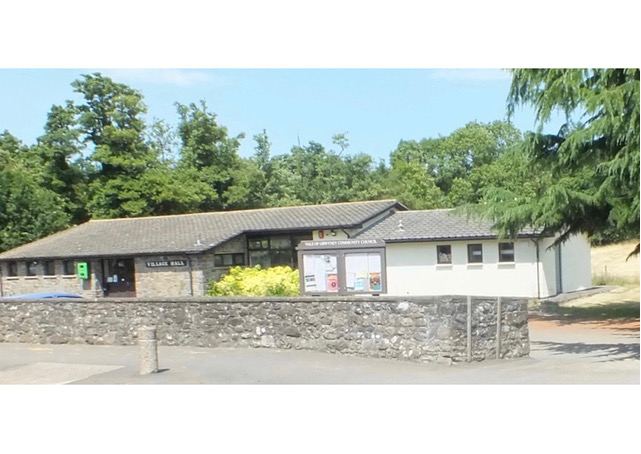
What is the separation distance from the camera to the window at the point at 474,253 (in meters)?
28.8

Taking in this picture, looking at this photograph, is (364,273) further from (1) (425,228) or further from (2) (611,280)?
(2) (611,280)

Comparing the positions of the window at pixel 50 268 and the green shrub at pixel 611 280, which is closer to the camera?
the window at pixel 50 268

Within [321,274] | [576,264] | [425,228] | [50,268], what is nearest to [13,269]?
[50,268]

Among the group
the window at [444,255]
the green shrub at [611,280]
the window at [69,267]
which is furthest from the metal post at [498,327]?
the green shrub at [611,280]

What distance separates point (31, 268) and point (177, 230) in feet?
17.1

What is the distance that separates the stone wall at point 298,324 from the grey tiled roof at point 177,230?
7.72 metres

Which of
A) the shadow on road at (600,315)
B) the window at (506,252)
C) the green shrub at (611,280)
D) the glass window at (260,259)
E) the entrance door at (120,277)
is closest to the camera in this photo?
the shadow on road at (600,315)

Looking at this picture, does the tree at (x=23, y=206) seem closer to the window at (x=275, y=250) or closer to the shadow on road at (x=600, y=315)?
the window at (x=275, y=250)

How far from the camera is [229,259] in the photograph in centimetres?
2577

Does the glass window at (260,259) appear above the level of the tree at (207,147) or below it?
below

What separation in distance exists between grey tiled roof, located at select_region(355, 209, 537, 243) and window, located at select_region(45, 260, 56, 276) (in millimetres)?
10296

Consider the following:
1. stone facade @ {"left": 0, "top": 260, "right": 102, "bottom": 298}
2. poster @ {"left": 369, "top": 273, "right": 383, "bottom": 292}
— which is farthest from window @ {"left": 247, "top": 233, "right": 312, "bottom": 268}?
poster @ {"left": 369, "top": 273, "right": 383, "bottom": 292}

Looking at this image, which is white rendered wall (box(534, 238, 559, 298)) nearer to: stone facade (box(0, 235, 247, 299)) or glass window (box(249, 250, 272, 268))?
glass window (box(249, 250, 272, 268))

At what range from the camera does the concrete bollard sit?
12359 mm
